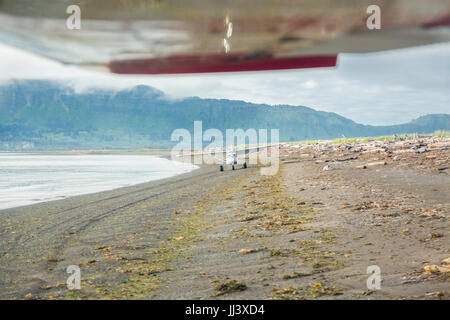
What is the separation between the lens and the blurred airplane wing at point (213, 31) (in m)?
1.01

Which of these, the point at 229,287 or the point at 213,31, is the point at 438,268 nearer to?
the point at 229,287

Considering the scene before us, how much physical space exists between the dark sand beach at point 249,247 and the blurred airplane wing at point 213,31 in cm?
298

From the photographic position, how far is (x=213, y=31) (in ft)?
3.81

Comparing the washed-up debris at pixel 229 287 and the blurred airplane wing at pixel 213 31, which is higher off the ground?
the blurred airplane wing at pixel 213 31

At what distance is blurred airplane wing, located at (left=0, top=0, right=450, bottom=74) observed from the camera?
1.01 metres

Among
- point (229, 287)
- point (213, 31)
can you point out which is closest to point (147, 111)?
point (229, 287)

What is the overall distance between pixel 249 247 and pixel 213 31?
16.7 ft

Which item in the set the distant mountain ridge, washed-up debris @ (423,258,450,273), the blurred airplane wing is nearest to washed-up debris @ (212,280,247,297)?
the distant mountain ridge

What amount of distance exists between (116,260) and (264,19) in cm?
549

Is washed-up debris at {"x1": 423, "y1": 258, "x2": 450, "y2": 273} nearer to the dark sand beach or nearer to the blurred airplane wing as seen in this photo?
the dark sand beach

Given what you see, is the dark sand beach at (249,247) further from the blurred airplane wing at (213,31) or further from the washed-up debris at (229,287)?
the blurred airplane wing at (213,31)

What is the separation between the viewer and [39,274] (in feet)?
16.8

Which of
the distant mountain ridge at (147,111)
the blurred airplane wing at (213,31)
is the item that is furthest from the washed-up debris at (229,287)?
the blurred airplane wing at (213,31)

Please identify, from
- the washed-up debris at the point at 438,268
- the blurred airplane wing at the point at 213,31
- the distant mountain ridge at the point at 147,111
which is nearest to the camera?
the blurred airplane wing at the point at 213,31
